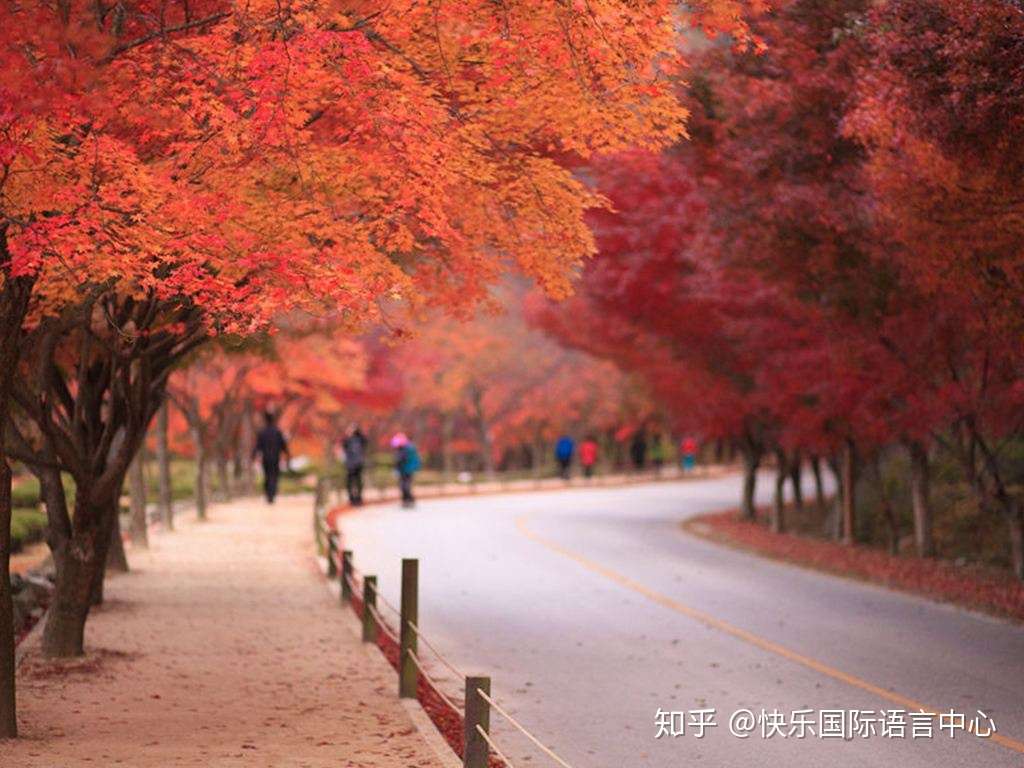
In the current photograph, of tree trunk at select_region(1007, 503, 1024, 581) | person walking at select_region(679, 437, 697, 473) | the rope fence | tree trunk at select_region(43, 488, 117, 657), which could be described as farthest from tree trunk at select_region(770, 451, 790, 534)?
person walking at select_region(679, 437, 697, 473)

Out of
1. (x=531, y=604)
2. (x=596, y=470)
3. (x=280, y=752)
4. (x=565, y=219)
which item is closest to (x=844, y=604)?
(x=531, y=604)

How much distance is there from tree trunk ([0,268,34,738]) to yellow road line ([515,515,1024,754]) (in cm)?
664

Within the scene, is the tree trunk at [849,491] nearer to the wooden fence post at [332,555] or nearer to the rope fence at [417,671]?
the rope fence at [417,671]

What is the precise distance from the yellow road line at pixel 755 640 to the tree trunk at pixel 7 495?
6.64m

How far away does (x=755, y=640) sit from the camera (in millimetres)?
17234

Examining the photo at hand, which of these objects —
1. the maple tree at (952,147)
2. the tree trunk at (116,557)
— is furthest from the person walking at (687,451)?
the maple tree at (952,147)

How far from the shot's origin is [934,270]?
57.9 ft

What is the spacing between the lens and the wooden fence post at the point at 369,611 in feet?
52.6

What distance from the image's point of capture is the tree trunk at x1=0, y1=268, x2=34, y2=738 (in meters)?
11.2

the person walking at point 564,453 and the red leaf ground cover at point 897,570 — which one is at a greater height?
the person walking at point 564,453

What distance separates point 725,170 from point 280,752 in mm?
13480

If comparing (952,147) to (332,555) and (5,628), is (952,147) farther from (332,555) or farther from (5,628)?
(332,555)

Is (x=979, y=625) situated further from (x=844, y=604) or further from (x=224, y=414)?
(x=224, y=414)

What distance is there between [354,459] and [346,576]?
21323 millimetres
